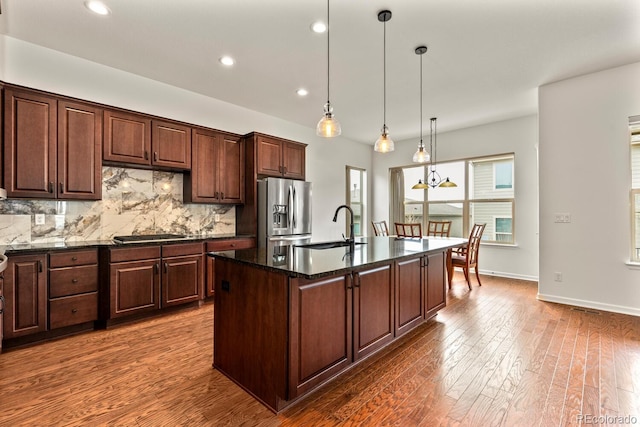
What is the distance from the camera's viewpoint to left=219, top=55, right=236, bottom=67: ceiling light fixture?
10.8 ft

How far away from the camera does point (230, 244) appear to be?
4000 millimetres

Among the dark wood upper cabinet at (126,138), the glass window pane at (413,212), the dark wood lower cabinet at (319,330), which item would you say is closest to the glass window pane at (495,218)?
the glass window pane at (413,212)

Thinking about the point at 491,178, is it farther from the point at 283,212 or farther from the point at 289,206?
the point at 283,212

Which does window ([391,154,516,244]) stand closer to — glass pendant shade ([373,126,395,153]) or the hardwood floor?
the hardwood floor

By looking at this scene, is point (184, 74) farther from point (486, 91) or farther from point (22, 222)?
point (486, 91)

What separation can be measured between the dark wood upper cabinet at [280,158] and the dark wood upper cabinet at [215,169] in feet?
1.06

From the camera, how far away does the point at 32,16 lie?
2.59 meters

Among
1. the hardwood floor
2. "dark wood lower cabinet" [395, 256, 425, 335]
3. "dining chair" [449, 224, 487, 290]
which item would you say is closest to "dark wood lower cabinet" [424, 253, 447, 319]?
"dark wood lower cabinet" [395, 256, 425, 335]

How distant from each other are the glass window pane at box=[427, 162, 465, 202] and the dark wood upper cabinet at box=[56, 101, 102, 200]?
603 cm

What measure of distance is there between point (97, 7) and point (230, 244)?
2.75 metres

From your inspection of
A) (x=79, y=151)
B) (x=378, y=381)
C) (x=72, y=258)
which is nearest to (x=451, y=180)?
(x=378, y=381)

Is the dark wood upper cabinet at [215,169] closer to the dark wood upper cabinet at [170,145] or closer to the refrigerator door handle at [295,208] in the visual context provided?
the dark wood upper cabinet at [170,145]

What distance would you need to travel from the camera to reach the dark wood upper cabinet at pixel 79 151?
299 cm

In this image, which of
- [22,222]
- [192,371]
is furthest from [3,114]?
[192,371]
